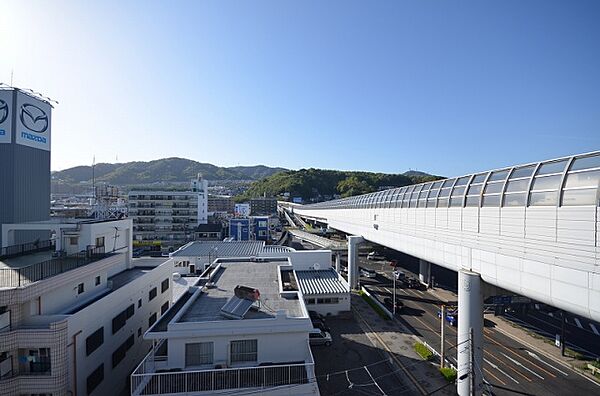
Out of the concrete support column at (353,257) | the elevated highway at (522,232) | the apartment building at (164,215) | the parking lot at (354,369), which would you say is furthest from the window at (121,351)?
the apartment building at (164,215)

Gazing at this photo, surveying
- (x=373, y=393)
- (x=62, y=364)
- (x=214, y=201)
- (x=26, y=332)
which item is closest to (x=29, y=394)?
(x=62, y=364)

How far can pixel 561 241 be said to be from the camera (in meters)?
8.63

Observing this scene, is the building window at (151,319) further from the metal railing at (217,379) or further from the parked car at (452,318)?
the parked car at (452,318)

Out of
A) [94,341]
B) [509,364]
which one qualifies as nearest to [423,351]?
[509,364]

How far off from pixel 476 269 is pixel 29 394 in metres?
17.2

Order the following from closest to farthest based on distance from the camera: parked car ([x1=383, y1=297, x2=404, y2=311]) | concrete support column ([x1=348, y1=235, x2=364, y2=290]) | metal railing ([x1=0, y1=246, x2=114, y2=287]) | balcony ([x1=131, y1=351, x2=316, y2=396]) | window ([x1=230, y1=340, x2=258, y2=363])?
balcony ([x1=131, y1=351, x2=316, y2=396]), metal railing ([x1=0, y1=246, x2=114, y2=287]), window ([x1=230, y1=340, x2=258, y2=363]), parked car ([x1=383, y1=297, x2=404, y2=311]), concrete support column ([x1=348, y1=235, x2=364, y2=290])

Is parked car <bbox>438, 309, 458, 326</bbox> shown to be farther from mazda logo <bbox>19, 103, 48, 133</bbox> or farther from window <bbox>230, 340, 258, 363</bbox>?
mazda logo <bbox>19, 103, 48, 133</bbox>

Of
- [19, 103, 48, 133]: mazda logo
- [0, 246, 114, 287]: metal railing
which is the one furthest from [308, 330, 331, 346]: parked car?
[19, 103, 48, 133]: mazda logo

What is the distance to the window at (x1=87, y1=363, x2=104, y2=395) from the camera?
1220cm

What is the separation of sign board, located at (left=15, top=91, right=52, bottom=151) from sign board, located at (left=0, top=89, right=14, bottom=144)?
353 mm

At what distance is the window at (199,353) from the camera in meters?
11.5

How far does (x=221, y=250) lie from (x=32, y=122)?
66.1 feet

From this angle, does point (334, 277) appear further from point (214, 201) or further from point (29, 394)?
point (214, 201)

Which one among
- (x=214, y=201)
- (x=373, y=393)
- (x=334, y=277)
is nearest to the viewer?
(x=373, y=393)
